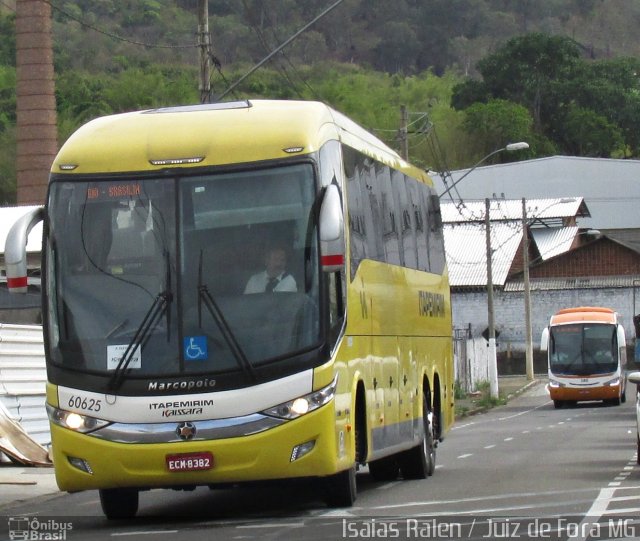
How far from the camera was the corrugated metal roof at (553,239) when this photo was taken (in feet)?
273

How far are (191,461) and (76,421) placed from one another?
3.46 ft

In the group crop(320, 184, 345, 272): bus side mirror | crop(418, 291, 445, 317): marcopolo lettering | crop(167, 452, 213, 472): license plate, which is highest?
crop(320, 184, 345, 272): bus side mirror

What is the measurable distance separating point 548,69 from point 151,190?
105667 millimetres

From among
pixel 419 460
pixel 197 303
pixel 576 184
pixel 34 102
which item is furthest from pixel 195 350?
pixel 576 184

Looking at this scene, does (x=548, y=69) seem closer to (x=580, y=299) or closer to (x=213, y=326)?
(x=580, y=299)

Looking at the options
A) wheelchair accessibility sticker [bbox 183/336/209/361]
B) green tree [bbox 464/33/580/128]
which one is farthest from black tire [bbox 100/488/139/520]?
green tree [bbox 464/33/580/128]

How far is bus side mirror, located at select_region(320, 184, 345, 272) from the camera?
40.6 ft

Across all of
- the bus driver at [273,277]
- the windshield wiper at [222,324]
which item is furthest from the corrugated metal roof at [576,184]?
the windshield wiper at [222,324]

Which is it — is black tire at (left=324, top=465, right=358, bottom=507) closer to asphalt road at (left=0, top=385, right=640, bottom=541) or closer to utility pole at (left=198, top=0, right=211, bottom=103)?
asphalt road at (left=0, top=385, right=640, bottom=541)

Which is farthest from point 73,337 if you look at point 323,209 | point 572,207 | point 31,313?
point 572,207

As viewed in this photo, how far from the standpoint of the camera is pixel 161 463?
12656 mm

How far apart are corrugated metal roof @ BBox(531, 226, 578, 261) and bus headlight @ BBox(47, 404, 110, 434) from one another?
229ft

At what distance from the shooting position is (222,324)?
41.9 feet

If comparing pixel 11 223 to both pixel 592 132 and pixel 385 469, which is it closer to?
pixel 385 469
